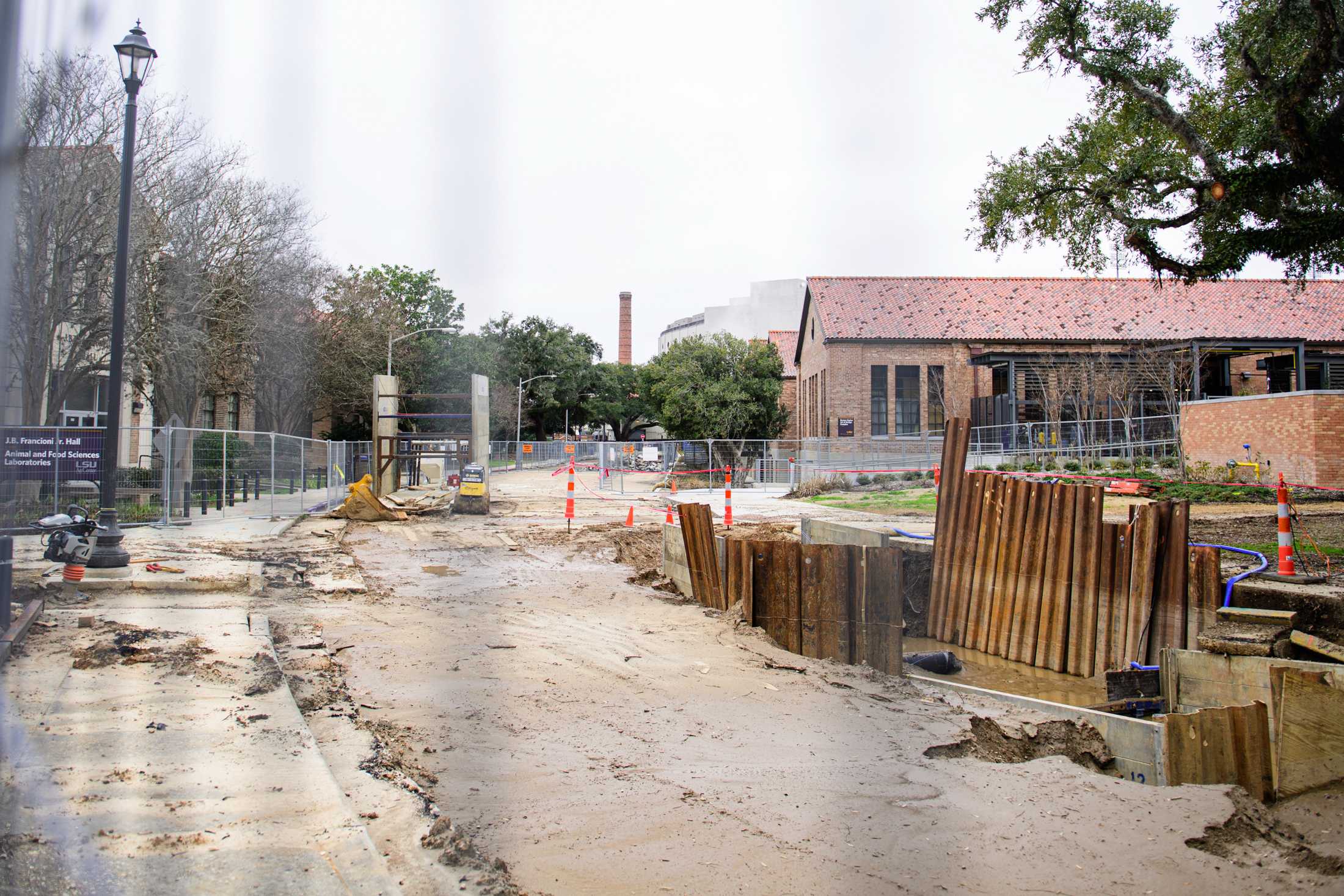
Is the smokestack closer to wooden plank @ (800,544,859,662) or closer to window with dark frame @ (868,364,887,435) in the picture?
window with dark frame @ (868,364,887,435)

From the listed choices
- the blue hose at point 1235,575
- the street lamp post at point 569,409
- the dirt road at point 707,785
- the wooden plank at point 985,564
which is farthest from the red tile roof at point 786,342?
the dirt road at point 707,785

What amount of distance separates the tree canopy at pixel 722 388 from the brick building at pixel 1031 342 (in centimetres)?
270

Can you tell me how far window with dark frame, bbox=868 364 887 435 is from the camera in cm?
3756

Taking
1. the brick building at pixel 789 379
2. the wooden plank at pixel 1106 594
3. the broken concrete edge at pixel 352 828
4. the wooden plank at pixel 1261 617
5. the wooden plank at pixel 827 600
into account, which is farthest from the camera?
the brick building at pixel 789 379

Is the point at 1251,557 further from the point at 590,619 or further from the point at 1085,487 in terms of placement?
the point at 590,619

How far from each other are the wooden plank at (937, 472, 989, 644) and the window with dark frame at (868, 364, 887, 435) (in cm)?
2812

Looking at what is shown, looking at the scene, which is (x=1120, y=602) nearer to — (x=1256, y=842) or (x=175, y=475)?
(x=1256, y=842)

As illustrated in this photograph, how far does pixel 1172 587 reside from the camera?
7902mm

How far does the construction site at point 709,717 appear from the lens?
3139 millimetres

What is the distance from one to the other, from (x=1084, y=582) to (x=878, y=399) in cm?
2998

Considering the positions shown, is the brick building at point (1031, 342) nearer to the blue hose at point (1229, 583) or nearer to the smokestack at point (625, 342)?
the blue hose at point (1229, 583)

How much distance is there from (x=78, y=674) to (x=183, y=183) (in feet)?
61.0

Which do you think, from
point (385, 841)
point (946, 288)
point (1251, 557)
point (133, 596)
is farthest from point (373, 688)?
point (946, 288)

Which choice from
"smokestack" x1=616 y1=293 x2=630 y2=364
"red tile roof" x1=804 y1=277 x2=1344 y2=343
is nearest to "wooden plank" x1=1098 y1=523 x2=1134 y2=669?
"red tile roof" x1=804 y1=277 x2=1344 y2=343
